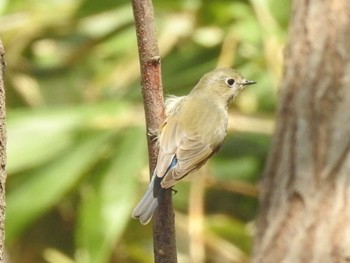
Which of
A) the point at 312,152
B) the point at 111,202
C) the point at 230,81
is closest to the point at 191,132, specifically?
the point at 312,152

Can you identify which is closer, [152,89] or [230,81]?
[152,89]

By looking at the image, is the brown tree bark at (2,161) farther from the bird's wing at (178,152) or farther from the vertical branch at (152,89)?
the bird's wing at (178,152)

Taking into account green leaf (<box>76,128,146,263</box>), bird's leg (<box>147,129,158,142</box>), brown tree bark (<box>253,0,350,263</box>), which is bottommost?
green leaf (<box>76,128,146,263</box>)

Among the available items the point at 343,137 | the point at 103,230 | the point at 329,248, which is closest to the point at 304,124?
the point at 343,137

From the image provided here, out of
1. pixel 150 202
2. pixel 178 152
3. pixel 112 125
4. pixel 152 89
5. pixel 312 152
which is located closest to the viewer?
pixel 152 89

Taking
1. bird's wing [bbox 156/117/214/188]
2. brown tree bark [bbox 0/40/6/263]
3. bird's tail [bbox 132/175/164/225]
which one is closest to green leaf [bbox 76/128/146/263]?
bird's wing [bbox 156/117/214/188]

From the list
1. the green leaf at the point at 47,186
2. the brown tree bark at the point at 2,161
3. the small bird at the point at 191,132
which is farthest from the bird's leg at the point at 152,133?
the green leaf at the point at 47,186

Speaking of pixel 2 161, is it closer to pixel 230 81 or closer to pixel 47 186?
pixel 230 81

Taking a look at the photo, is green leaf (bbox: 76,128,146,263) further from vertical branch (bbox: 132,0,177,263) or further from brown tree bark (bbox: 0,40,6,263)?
brown tree bark (bbox: 0,40,6,263)
